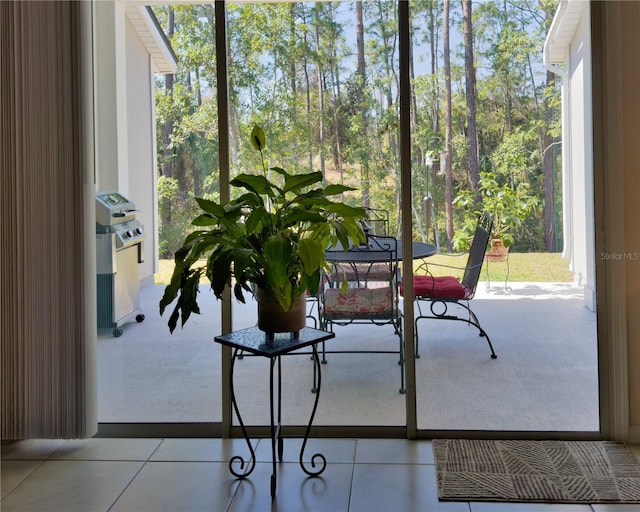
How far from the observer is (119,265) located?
3.20 meters

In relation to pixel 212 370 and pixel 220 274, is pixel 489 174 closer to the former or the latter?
pixel 220 274

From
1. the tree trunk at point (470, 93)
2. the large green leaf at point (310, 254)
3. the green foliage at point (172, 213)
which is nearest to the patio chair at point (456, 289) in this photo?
the tree trunk at point (470, 93)

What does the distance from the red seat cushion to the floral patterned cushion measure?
5.8 inches

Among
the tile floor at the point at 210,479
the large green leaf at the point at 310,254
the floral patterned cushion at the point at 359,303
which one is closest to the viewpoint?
the large green leaf at the point at 310,254

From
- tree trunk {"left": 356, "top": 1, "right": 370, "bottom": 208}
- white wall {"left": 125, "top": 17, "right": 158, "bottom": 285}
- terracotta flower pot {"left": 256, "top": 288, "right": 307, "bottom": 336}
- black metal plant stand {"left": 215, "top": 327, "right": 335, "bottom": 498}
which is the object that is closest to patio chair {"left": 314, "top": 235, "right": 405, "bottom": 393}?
tree trunk {"left": 356, "top": 1, "right": 370, "bottom": 208}

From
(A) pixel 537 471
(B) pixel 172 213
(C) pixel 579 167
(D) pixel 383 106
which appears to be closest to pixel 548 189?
(C) pixel 579 167

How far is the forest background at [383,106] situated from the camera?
10.1 ft

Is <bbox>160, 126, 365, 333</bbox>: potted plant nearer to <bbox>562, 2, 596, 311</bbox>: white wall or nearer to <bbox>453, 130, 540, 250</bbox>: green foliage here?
<bbox>453, 130, 540, 250</bbox>: green foliage

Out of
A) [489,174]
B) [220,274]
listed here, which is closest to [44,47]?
[220,274]

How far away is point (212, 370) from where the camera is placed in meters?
3.23

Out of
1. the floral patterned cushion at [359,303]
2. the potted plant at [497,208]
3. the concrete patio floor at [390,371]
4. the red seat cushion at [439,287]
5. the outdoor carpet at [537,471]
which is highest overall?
the potted plant at [497,208]

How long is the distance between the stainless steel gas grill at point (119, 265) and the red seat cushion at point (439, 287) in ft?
4.62

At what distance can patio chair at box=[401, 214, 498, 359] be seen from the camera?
3117 millimetres

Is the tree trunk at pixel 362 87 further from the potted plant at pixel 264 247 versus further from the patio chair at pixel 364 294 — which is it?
the potted plant at pixel 264 247
